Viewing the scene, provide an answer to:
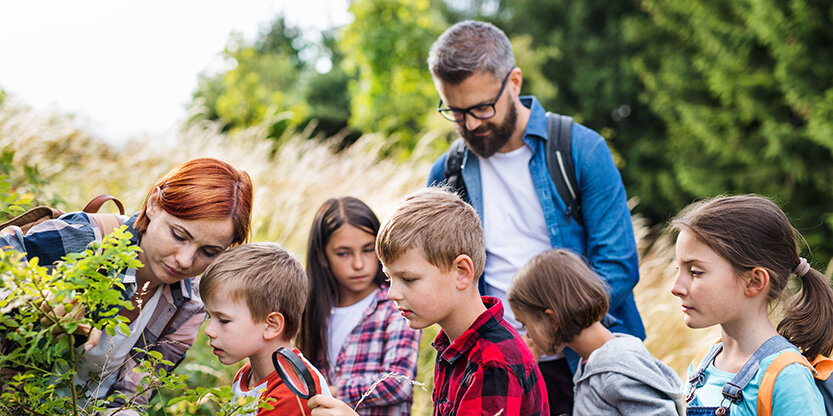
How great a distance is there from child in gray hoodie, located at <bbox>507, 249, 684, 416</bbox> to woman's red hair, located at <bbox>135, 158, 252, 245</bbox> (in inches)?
44.3

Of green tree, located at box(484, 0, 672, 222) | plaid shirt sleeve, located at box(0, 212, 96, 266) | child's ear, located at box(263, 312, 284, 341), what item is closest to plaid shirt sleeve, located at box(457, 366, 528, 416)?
child's ear, located at box(263, 312, 284, 341)

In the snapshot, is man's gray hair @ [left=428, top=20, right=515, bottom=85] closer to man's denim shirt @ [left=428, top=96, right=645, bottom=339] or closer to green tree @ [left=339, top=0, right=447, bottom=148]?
man's denim shirt @ [left=428, top=96, right=645, bottom=339]

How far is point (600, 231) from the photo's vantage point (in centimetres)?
304

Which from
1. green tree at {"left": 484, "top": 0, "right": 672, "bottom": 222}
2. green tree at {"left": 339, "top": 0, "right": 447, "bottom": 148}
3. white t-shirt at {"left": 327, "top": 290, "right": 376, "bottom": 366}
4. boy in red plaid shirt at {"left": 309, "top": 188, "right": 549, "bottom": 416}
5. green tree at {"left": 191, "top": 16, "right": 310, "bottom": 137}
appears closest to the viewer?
boy in red plaid shirt at {"left": 309, "top": 188, "right": 549, "bottom": 416}

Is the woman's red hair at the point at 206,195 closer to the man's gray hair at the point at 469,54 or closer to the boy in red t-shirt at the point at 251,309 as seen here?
the boy in red t-shirt at the point at 251,309

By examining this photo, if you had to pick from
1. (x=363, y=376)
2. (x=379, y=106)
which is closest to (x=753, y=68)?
(x=379, y=106)

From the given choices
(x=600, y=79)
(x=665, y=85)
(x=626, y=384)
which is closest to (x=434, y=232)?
(x=626, y=384)

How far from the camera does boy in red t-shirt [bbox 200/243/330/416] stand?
231 centimetres

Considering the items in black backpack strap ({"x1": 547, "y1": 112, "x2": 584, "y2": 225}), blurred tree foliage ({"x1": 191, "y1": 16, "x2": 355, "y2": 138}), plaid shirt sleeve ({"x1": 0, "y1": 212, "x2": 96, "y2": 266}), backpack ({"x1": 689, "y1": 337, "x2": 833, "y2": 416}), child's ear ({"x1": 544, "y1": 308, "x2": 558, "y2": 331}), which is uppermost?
plaid shirt sleeve ({"x1": 0, "y1": 212, "x2": 96, "y2": 266})

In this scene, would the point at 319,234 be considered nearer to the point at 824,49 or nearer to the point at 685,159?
the point at 824,49

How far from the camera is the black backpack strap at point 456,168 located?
3.36 meters

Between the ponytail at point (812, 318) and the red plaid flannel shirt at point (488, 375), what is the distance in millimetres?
993

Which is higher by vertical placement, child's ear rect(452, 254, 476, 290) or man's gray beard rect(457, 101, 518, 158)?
man's gray beard rect(457, 101, 518, 158)

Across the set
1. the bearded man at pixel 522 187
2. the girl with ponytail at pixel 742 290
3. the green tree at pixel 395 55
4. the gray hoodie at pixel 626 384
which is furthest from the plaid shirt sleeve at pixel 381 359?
Answer: the green tree at pixel 395 55
